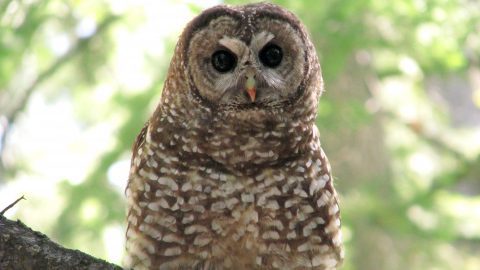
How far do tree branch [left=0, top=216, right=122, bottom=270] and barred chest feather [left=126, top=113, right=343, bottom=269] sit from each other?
2.05ft

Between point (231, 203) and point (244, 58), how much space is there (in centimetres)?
71

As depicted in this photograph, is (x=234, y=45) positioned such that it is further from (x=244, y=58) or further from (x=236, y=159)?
(x=236, y=159)

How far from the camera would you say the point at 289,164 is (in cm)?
401

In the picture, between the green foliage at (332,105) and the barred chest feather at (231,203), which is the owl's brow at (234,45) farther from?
the green foliage at (332,105)

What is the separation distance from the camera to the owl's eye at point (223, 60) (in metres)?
4.08

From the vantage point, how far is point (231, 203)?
3.82 m

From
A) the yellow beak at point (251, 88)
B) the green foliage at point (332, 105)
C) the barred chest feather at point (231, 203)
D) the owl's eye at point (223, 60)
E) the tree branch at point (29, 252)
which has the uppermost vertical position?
the green foliage at point (332, 105)

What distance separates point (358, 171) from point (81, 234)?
2.70m

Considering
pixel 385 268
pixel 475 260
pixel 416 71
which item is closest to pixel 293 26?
pixel 416 71

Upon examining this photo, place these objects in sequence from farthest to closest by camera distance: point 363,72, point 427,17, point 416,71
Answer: point 363,72, point 416,71, point 427,17

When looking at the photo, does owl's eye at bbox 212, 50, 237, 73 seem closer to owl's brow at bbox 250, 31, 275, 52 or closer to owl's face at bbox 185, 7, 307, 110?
owl's face at bbox 185, 7, 307, 110

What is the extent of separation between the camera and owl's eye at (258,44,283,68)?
4.10 m

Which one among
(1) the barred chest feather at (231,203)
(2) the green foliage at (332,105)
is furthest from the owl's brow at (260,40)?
(2) the green foliage at (332,105)

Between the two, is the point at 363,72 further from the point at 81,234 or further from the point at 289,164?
the point at 289,164
